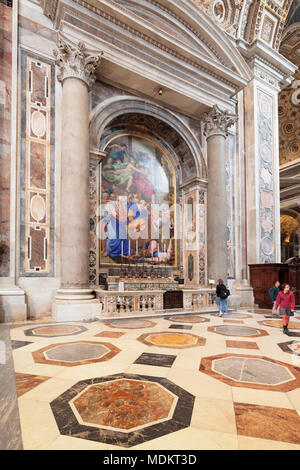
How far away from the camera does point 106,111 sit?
1032cm

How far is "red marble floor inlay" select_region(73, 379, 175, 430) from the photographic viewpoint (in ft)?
7.41

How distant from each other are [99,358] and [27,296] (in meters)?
4.76

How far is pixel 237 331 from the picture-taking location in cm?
609

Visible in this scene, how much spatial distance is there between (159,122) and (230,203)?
14.8 ft

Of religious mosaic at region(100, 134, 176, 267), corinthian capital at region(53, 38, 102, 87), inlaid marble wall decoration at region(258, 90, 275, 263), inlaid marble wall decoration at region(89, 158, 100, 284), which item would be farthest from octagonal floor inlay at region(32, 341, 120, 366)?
inlaid marble wall decoration at region(258, 90, 275, 263)

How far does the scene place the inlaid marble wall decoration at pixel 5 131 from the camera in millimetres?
7707

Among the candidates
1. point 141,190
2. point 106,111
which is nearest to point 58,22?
point 106,111

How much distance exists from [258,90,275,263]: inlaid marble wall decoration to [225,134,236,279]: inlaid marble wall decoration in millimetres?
1253

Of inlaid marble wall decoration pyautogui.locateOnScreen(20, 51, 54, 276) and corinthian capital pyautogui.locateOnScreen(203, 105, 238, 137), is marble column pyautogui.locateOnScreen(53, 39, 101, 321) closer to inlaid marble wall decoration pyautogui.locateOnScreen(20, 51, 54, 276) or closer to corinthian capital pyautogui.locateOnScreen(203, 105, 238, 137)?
inlaid marble wall decoration pyautogui.locateOnScreen(20, 51, 54, 276)

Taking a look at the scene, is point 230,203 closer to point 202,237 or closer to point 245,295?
point 202,237

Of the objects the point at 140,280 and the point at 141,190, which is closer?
the point at 140,280

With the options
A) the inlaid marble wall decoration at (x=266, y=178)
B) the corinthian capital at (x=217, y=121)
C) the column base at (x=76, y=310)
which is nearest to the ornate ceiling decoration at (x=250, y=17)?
the inlaid marble wall decoration at (x=266, y=178)

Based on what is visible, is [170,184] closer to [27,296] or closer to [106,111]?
[106,111]

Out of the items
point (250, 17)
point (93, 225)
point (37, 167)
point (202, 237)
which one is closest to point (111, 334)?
point (93, 225)
